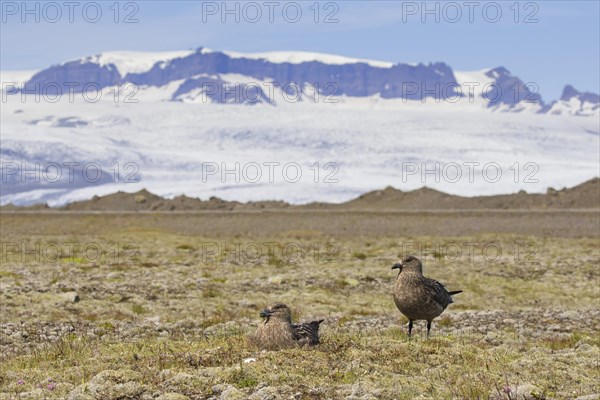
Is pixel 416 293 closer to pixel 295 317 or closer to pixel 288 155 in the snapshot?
pixel 295 317

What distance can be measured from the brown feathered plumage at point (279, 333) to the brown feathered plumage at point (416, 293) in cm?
216

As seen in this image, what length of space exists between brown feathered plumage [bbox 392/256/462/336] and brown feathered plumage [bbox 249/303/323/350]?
→ 2.16 m

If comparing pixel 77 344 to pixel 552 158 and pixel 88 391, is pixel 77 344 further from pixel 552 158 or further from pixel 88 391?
pixel 552 158

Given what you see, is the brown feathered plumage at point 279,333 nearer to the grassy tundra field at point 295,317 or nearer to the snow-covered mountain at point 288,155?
the grassy tundra field at point 295,317

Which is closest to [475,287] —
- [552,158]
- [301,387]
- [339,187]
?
[301,387]

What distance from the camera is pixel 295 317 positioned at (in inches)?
777

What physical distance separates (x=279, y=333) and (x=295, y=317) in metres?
7.66

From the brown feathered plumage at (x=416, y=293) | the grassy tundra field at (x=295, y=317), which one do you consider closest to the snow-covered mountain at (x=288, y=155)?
the grassy tundra field at (x=295, y=317)

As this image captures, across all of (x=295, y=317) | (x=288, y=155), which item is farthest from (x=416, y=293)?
(x=288, y=155)

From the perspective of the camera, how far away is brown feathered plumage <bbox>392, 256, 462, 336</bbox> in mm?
13820

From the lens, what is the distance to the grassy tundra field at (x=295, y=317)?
9.93 meters

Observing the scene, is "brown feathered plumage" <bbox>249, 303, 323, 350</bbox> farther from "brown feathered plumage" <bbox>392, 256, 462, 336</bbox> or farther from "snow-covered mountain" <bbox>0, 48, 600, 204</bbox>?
"snow-covered mountain" <bbox>0, 48, 600, 204</bbox>

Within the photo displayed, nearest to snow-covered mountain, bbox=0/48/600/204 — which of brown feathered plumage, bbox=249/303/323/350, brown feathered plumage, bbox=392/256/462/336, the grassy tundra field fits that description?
the grassy tundra field

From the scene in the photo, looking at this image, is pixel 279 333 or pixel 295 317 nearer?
pixel 279 333
